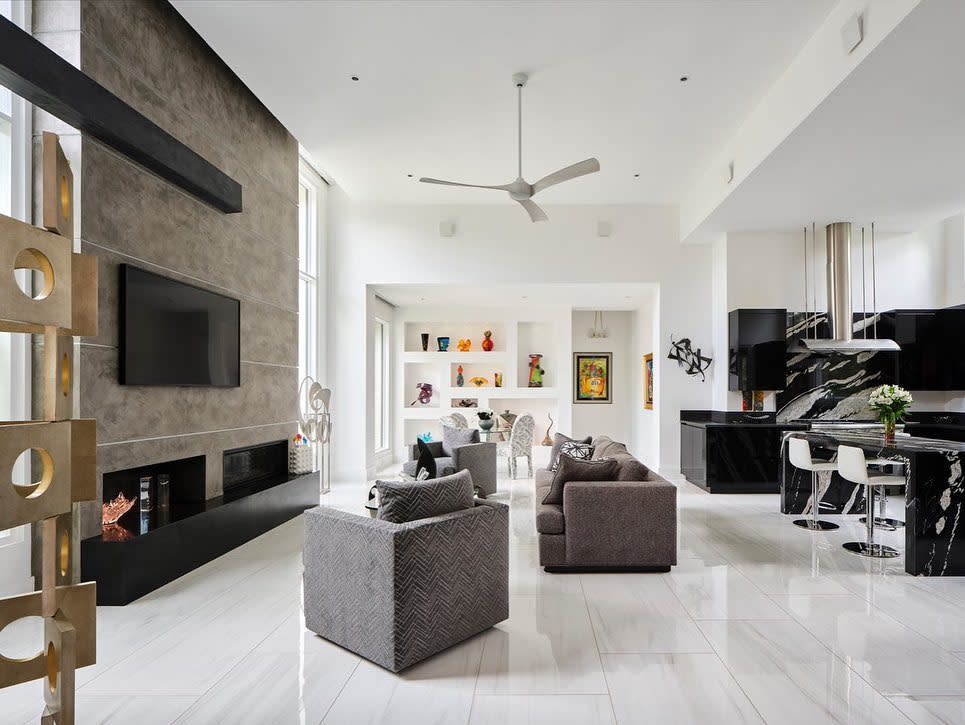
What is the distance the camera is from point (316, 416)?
22.9 ft

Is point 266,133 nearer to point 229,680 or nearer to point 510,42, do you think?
point 510,42

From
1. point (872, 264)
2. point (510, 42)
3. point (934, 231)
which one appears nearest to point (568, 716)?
point (510, 42)

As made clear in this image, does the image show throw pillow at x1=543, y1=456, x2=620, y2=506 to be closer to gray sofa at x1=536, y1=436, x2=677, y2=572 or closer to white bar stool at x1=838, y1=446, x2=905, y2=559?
gray sofa at x1=536, y1=436, x2=677, y2=572

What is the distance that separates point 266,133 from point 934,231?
24.6 feet

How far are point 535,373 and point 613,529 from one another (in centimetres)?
625

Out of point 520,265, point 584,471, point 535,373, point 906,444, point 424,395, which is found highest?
point 520,265

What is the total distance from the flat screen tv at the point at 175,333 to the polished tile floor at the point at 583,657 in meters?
1.32

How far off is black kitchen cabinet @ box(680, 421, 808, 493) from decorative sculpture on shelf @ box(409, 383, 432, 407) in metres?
4.59

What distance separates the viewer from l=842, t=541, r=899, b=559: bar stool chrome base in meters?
4.45

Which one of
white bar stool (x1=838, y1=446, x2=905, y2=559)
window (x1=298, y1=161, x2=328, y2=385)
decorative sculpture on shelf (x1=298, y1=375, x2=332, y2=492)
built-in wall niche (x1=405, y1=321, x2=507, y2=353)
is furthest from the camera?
built-in wall niche (x1=405, y1=321, x2=507, y2=353)

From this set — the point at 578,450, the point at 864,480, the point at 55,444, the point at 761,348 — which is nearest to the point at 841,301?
the point at 761,348

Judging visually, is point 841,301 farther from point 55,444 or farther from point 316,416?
point 55,444

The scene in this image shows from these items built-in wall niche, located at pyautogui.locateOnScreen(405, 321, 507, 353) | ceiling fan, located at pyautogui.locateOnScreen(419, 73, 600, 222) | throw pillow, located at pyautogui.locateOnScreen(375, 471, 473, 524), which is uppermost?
ceiling fan, located at pyautogui.locateOnScreen(419, 73, 600, 222)

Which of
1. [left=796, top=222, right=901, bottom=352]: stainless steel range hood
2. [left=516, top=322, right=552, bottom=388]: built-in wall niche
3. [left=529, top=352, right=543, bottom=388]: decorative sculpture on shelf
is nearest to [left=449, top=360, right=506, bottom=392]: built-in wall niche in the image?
[left=516, top=322, right=552, bottom=388]: built-in wall niche
